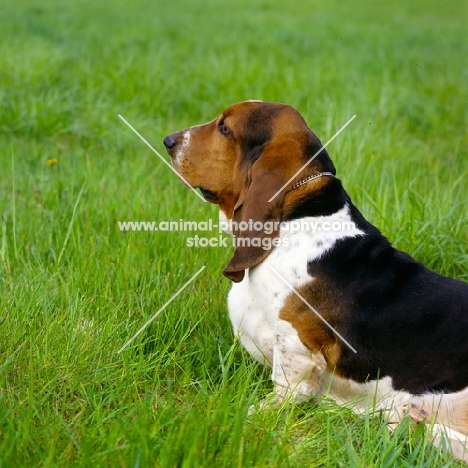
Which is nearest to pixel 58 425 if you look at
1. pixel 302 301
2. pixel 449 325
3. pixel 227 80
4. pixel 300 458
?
pixel 300 458

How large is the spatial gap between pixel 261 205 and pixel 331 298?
0.54 m

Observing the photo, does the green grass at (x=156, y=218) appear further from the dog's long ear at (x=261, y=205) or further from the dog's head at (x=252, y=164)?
the dog's head at (x=252, y=164)

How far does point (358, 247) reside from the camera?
3.29 meters

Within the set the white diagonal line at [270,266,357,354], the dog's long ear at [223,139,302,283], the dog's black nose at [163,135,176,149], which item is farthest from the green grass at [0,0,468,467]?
the dog's black nose at [163,135,176,149]

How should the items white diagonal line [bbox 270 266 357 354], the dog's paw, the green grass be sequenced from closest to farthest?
the green grass, the dog's paw, white diagonal line [bbox 270 266 357 354]

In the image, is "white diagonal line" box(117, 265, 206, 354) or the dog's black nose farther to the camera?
the dog's black nose

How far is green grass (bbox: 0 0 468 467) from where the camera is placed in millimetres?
2770

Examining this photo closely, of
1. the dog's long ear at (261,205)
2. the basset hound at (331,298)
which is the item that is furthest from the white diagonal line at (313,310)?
the dog's long ear at (261,205)

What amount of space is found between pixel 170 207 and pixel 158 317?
1.43 meters

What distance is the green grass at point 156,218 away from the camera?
2.77m

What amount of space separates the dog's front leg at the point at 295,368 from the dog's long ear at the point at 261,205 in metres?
0.38

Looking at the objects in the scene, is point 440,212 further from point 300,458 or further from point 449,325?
point 300,458

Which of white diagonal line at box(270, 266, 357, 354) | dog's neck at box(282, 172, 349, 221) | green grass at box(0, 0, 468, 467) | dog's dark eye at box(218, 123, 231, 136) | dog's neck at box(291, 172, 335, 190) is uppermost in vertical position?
dog's dark eye at box(218, 123, 231, 136)

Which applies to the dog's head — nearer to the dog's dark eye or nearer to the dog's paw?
the dog's dark eye
